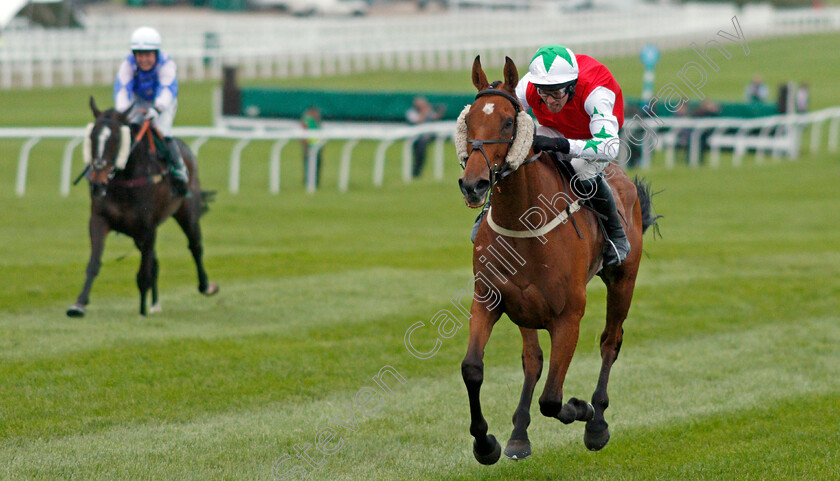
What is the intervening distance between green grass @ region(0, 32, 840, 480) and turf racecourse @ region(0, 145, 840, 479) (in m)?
0.02

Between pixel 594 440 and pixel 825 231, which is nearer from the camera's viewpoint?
pixel 594 440

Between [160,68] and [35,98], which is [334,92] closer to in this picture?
[35,98]

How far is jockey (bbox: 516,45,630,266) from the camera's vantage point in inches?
210

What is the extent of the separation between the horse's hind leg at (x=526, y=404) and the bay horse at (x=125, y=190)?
4.11 meters

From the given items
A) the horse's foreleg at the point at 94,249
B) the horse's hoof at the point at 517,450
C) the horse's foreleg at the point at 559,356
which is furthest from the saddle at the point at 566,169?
the horse's foreleg at the point at 94,249

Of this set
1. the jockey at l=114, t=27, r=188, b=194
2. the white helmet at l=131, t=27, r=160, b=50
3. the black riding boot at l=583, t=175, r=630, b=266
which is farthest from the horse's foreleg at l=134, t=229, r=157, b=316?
the black riding boot at l=583, t=175, r=630, b=266

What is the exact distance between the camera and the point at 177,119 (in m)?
28.8

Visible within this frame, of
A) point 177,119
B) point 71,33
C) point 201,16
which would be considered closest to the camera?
point 177,119

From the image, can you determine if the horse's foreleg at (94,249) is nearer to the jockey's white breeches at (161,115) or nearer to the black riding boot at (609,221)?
the jockey's white breeches at (161,115)

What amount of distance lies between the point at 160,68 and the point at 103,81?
2528cm

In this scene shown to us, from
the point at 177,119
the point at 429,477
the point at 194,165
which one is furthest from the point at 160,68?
the point at 177,119

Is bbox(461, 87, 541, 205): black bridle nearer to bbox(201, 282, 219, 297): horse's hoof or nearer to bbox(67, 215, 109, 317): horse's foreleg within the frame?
bbox(67, 215, 109, 317): horse's foreleg

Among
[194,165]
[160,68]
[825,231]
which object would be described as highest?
[160,68]

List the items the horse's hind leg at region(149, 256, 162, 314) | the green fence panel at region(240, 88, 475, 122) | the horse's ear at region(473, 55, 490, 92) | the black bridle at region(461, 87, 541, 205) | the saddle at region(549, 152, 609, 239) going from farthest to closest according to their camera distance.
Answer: the green fence panel at region(240, 88, 475, 122) → the horse's hind leg at region(149, 256, 162, 314) → the saddle at region(549, 152, 609, 239) → the horse's ear at region(473, 55, 490, 92) → the black bridle at region(461, 87, 541, 205)
